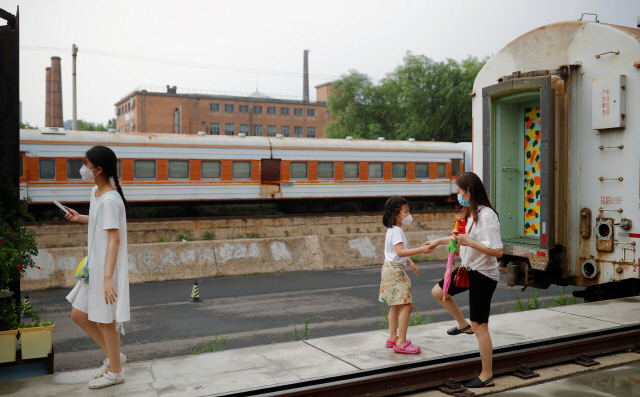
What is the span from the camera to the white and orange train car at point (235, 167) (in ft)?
57.8

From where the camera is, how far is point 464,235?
4613 mm

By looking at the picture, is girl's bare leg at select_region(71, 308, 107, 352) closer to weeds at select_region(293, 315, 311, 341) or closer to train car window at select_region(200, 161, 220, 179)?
weeds at select_region(293, 315, 311, 341)

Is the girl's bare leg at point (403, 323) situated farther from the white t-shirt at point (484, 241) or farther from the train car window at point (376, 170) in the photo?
the train car window at point (376, 170)

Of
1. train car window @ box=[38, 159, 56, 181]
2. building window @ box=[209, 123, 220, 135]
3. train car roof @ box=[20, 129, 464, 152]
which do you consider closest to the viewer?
train car window @ box=[38, 159, 56, 181]

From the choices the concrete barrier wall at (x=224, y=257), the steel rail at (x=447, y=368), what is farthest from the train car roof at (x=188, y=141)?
the steel rail at (x=447, y=368)

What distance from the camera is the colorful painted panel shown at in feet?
25.8

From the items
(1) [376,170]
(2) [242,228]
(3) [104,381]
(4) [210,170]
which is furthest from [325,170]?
(3) [104,381]

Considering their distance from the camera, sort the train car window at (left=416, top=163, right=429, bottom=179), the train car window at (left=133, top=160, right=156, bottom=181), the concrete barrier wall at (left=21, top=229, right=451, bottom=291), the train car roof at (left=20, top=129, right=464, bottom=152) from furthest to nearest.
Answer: the train car window at (left=416, top=163, right=429, bottom=179), the train car window at (left=133, top=160, right=156, bottom=181), the train car roof at (left=20, top=129, right=464, bottom=152), the concrete barrier wall at (left=21, top=229, right=451, bottom=291)

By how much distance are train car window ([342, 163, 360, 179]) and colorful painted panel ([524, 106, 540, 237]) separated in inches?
534

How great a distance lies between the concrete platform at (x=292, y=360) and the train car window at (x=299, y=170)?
14.1 metres

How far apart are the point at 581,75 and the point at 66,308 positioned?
9876 mm

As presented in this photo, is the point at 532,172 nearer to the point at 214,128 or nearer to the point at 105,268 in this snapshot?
the point at 105,268

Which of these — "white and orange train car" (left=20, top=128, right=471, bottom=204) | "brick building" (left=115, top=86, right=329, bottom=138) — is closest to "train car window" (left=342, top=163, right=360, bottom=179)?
"white and orange train car" (left=20, top=128, right=471, bottom=204)

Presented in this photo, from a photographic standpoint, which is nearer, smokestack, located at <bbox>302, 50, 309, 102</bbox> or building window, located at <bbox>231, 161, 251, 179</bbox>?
building window, located at <bbox>231, 161, 251, 179</bbox>
